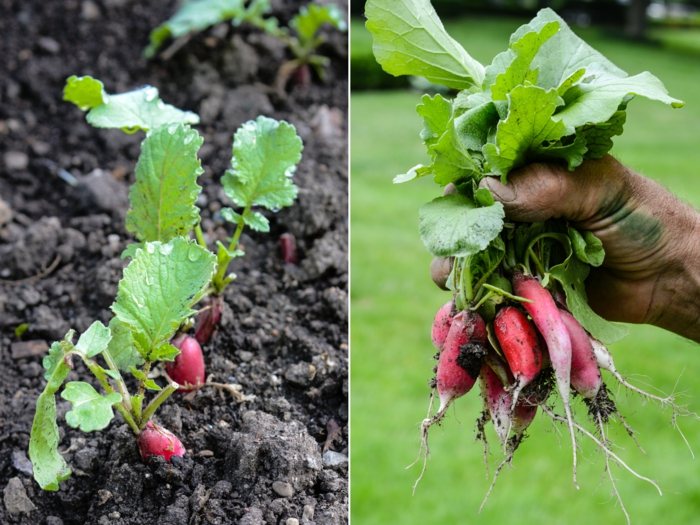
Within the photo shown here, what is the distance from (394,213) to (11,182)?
3.43m

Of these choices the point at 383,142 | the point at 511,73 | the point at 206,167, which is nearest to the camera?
the point at 511,73

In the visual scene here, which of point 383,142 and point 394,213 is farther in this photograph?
point 383,142

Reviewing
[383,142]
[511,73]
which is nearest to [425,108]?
[511,73]

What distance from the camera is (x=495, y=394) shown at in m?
2.00

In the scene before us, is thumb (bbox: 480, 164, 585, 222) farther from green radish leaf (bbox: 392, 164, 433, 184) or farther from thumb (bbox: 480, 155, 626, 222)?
green radish leaf (bbox: 392, 164, 433, 184)

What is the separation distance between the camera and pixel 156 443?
2066mm

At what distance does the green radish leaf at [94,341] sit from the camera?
1870mm

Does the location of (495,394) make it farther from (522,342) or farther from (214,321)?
(214,321)

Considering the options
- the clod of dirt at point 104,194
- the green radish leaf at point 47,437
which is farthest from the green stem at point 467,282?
the clod of dirt at point 104,194

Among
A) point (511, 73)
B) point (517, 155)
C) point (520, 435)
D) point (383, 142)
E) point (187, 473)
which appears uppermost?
point (511, 73)

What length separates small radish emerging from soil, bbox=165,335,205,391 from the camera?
2283mm

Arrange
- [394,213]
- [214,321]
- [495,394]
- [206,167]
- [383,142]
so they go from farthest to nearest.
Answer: [383,142], [394,213], [206,167], [214,321], [495,394]

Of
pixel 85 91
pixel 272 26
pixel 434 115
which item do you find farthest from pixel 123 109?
pixel 272 26

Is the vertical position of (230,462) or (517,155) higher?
(517,155)
